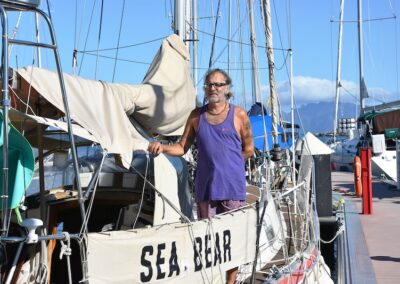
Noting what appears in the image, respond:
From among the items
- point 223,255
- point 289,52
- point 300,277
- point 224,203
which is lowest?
point 300,277

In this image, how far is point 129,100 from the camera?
4.66m

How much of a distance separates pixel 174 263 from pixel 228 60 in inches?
499

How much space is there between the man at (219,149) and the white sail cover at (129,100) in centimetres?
46

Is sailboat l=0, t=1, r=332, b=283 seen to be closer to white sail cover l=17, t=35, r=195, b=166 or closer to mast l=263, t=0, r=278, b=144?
white sail cover l=17, t=35, r=195, b=166

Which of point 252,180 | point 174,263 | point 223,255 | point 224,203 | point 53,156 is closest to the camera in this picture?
point 174,263

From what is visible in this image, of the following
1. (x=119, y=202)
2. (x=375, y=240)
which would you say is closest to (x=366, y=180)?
(x=375, y=240)

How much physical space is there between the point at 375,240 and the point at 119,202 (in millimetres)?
5011

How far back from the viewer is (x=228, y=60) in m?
16.0

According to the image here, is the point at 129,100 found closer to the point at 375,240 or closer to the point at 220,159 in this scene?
the point at 220,159

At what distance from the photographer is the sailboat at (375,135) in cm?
1905

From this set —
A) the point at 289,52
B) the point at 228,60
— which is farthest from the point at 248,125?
the point at 228,60

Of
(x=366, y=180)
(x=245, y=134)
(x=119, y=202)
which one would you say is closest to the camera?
(x=245, y=134)

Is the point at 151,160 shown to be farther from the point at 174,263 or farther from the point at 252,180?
the point at 252,180

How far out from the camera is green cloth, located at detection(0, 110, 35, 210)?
3.40 m
